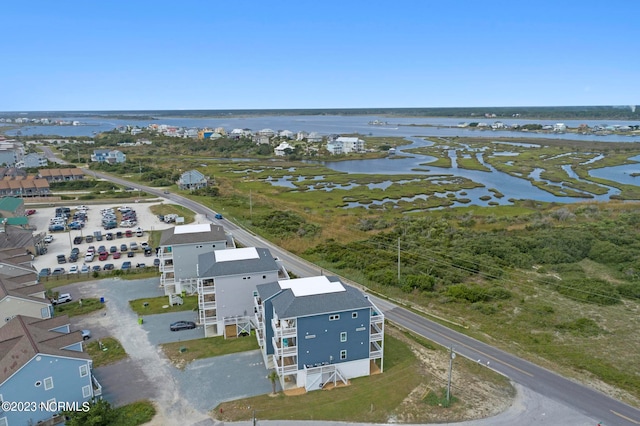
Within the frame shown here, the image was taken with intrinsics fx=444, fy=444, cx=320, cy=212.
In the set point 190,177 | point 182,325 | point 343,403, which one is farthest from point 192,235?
point 190,177

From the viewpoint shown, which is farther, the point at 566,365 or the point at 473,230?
the point at 473,230

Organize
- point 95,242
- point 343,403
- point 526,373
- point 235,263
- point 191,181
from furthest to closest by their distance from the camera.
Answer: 1. point 191,181
2. point 95,242
3. point 235,263
4. point 526,373
5. point 343,403

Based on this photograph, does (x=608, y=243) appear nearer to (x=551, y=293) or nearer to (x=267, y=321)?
(x=551, y=293)

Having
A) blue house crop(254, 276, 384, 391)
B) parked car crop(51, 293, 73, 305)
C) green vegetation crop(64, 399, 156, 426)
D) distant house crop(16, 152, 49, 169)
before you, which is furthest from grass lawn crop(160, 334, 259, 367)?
distant house crop(16, 152, 49, 169)

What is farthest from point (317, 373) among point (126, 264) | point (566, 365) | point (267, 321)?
point (126, 264)

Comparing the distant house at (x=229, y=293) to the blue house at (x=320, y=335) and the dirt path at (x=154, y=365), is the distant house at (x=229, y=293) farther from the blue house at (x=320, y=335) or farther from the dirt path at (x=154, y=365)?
the blue house at (x=320, y=335)

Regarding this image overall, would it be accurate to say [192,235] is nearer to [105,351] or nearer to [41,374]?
[105,351]
